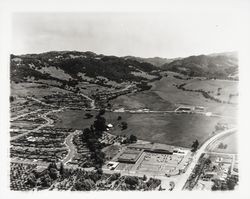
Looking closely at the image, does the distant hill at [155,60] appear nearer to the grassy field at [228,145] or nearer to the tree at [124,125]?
the tree at [124,125]

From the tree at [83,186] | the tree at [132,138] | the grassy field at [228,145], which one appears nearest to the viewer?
the tree at [83,186]

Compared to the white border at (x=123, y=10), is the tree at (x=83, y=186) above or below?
below

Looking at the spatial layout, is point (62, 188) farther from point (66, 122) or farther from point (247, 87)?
point (247, 87)

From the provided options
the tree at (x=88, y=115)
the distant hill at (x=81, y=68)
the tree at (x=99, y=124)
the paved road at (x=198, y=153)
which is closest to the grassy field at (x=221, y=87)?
the paved road at (x=198, y=153)

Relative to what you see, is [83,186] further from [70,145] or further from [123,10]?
[123,10]

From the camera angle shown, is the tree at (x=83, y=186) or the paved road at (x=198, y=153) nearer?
the tree at (x=83, y=186)

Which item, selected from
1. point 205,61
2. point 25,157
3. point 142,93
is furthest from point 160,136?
point 25,157

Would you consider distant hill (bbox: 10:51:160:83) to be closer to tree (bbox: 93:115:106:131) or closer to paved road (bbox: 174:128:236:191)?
tree (bbox: 93:115:106:131)
